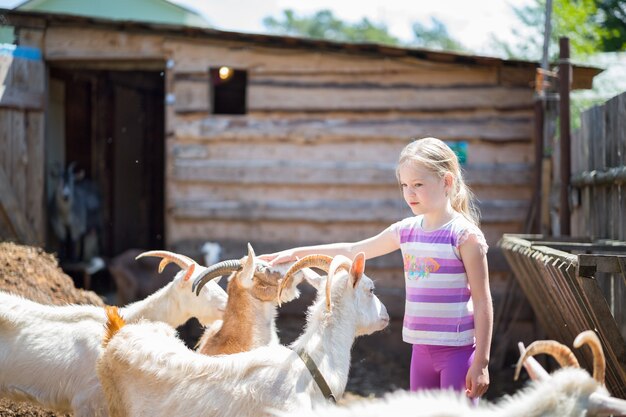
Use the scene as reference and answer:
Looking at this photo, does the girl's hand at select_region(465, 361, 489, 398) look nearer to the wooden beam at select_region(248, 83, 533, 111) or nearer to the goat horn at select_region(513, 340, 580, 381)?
the goat horn at select_region(513, 340, 580, 381)

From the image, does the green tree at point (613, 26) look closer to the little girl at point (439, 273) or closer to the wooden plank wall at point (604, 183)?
the wooden plank wall at point (604, 183)

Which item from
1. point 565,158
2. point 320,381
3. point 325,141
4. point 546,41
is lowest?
point 320,381

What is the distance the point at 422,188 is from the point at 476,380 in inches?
39.4

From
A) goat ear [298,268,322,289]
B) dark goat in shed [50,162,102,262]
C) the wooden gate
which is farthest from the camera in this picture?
dark goat in shed [50,162,102,262]

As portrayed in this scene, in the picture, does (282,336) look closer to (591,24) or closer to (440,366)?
(440,366)

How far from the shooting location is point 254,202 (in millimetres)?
10742

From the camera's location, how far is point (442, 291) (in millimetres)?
4078

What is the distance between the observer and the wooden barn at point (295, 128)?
10.4m

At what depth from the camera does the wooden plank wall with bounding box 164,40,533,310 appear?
10445mm

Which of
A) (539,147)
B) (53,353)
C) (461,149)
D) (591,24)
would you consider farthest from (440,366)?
(591,24)

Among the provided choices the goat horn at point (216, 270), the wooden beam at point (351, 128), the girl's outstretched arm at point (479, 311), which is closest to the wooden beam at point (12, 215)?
the wooden beam at point (351, 128)

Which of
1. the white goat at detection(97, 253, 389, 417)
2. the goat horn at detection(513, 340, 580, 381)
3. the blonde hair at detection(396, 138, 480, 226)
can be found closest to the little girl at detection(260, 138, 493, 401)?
the blonde hair at detection(396, 138, 480, 226)

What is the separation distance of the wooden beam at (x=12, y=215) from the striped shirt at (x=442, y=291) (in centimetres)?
682

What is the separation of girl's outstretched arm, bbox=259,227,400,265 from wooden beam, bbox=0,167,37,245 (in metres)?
5.85
